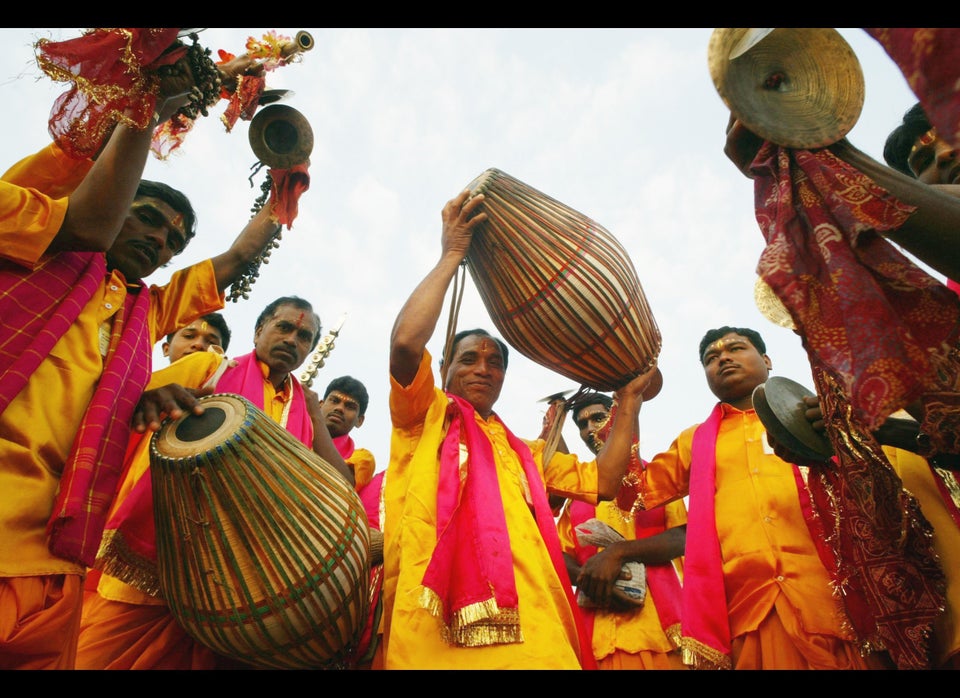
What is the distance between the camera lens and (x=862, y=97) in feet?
7.11

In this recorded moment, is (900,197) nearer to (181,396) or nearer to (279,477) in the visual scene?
(279,477)

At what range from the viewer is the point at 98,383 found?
254cm

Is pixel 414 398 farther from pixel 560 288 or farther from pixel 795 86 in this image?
pixel 795 86

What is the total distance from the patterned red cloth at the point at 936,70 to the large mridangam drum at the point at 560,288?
1.49 m

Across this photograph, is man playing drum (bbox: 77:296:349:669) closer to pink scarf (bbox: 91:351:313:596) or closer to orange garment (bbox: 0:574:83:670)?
pink scarf (bbox: 91:351:313:596)

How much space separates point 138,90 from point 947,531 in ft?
11.5

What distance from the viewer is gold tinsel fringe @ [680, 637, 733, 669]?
322 cm

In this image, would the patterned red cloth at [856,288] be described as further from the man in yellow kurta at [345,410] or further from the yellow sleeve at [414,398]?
the man in yellow kurta at [345,410]

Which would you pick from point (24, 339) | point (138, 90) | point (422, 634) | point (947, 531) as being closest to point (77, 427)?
point (24, 339)

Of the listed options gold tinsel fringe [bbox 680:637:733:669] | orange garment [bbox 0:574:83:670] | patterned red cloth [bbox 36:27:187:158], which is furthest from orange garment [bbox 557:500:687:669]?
patterned red cloth [bbox 36:27:187:158]

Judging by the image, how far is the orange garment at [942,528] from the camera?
2756mm

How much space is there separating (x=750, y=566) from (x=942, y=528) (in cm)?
82

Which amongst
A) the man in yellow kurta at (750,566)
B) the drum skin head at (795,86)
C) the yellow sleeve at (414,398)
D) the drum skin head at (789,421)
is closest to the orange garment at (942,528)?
the man in yellow kurta at (750,566)

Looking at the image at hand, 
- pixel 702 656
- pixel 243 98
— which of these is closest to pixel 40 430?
pixel 243 98
